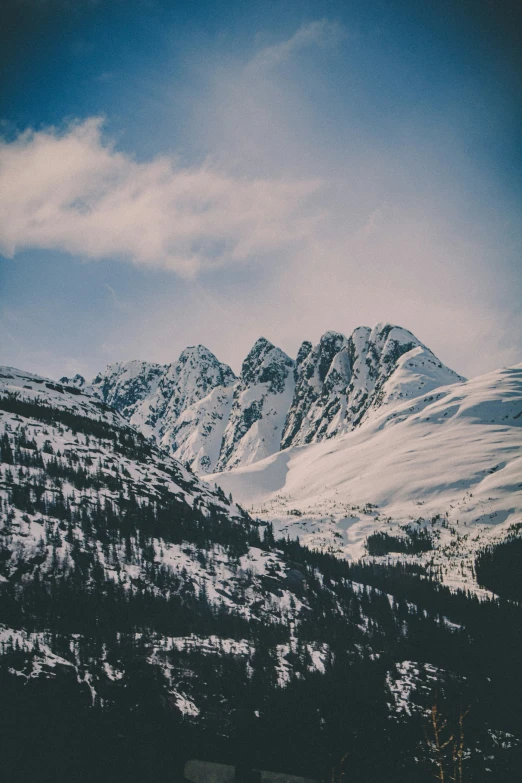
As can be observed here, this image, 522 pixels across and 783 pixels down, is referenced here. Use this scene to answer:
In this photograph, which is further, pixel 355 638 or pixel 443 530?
pixel 443 530

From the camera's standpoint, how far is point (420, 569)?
152 meters

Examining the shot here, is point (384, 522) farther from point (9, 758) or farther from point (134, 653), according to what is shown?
point (9, 758)

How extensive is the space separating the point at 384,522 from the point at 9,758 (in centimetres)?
15078

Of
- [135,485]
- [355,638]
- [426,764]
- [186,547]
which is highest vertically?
[135,485]

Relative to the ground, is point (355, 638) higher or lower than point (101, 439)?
lower

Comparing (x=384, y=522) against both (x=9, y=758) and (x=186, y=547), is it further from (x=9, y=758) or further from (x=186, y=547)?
(x=9, y=758)

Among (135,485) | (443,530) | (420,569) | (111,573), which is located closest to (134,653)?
(111,573)

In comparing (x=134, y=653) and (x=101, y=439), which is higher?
(x=101, y=439)

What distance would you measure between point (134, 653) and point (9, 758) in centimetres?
2669

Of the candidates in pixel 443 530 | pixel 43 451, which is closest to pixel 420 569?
pixel 443 530

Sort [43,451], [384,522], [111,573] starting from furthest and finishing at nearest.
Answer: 1. [384,522]
2. [43,451]
3. [111,573]

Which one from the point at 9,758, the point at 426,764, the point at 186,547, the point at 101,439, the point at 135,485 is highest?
the point at 101,439

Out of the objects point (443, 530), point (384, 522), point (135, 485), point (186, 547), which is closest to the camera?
point (186, 547)

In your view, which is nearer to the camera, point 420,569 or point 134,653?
point 134,653
